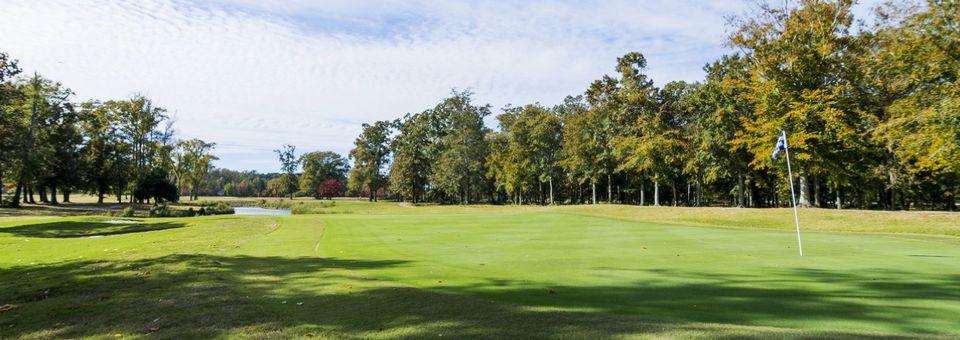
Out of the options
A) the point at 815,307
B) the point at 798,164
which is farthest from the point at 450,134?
the point at 815,307

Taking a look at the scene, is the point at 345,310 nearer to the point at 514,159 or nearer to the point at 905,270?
the point at 905,270

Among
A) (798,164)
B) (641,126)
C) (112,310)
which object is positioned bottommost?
(112,310)

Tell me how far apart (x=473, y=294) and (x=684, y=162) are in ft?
156

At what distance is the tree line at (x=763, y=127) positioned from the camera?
79.2ft

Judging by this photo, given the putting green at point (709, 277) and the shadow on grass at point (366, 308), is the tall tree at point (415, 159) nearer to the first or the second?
the putting green at point (709, 277)

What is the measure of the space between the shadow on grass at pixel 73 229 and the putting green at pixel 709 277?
14901 millimetres

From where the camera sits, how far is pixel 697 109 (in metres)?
48.2

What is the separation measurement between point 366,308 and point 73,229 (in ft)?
81.1

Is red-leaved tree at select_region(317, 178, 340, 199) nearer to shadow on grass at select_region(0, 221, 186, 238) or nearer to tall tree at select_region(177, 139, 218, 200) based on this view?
tall tree at select_region(177, 139, 218, 200)

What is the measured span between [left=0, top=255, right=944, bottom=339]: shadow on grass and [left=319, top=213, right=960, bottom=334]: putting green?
66 millimetres

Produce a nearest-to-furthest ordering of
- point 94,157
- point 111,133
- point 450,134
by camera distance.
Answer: point 94,157, point 111,133, point 450,134

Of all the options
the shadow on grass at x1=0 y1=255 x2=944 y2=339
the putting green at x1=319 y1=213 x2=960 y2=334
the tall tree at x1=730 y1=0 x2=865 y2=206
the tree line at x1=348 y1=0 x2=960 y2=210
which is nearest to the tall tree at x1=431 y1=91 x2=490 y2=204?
the tree line at x1=348 y1=0 x2=960 y2=210

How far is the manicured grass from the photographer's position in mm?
5730

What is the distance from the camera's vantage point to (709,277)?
354 inches
